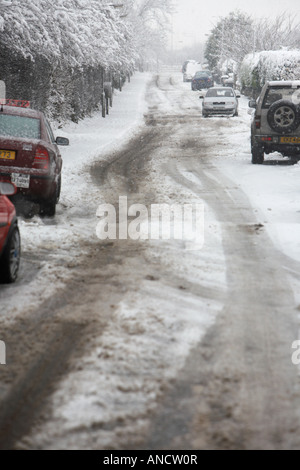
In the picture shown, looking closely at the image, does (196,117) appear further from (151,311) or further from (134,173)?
(151,311)

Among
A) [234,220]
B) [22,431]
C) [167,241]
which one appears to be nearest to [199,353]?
[22,431]

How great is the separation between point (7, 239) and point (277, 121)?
9.94 m

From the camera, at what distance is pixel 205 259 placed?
286 inches

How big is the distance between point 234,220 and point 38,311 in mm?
4652

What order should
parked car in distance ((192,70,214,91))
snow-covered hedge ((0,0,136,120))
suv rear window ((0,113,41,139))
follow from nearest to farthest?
suv rear window ((0,113,41,139)), snow-covered hedge ((0,0,136,120)), parked car in distance ((192,70,214,91))

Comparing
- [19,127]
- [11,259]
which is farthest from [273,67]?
[11,259]

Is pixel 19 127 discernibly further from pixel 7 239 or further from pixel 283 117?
pixel 283 117

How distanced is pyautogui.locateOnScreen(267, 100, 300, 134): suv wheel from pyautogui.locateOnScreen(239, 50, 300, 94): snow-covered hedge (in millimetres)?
22749

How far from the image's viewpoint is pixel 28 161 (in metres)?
8.80

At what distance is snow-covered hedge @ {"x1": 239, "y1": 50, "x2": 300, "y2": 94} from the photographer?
36.2 metres

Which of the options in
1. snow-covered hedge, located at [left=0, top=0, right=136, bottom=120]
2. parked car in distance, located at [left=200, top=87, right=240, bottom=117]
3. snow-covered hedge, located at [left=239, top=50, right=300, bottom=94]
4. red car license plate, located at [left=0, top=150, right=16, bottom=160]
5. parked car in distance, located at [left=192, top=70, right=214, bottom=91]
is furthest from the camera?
parked car in distance, located at [left=192, top=70, right=214, bottom=91]

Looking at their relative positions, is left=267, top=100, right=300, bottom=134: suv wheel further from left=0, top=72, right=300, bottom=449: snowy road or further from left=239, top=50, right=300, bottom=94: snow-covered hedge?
left=239, top=50, right=300, bottom=94: snow-covered hedge

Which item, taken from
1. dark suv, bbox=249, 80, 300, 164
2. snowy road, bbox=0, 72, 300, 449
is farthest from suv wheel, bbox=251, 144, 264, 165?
snowy road, bbox=0, 72, 300, 449

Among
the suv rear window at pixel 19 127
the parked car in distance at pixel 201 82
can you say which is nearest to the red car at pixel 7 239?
the suv rear window at pixel 19 127
